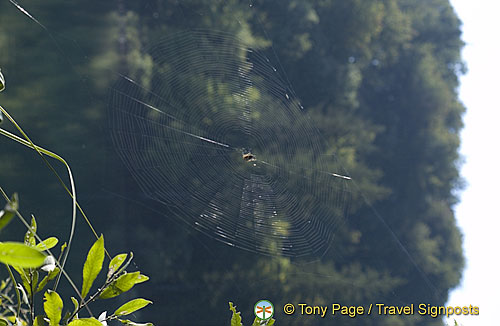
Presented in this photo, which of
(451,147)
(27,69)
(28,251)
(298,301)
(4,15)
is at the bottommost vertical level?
(28,251)

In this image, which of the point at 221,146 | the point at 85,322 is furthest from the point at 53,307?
the point at 221,146

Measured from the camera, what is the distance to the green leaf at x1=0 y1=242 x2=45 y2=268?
0.11 m

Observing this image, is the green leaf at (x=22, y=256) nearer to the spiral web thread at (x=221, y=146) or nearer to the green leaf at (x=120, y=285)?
the green leaf at (x=120, y=285)

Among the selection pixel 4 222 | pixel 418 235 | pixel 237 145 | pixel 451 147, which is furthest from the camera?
pixel 451 147

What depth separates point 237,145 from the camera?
214cm

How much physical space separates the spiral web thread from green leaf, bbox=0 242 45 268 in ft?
6.76

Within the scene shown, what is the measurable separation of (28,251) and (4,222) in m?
0.01

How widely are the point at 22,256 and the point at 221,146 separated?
2.08 meters

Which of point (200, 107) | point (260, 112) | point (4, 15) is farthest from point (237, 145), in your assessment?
point (4, 15)

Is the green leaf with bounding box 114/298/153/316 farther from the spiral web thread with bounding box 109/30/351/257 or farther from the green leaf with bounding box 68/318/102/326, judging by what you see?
the spiral web thread with bounding box 109/30/351/257

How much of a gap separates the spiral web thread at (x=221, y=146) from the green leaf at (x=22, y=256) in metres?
2.06

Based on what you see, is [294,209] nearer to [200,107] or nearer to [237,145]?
[237,145]

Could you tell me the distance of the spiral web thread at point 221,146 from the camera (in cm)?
234

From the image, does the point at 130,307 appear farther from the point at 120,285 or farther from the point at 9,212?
the point at 9,212
